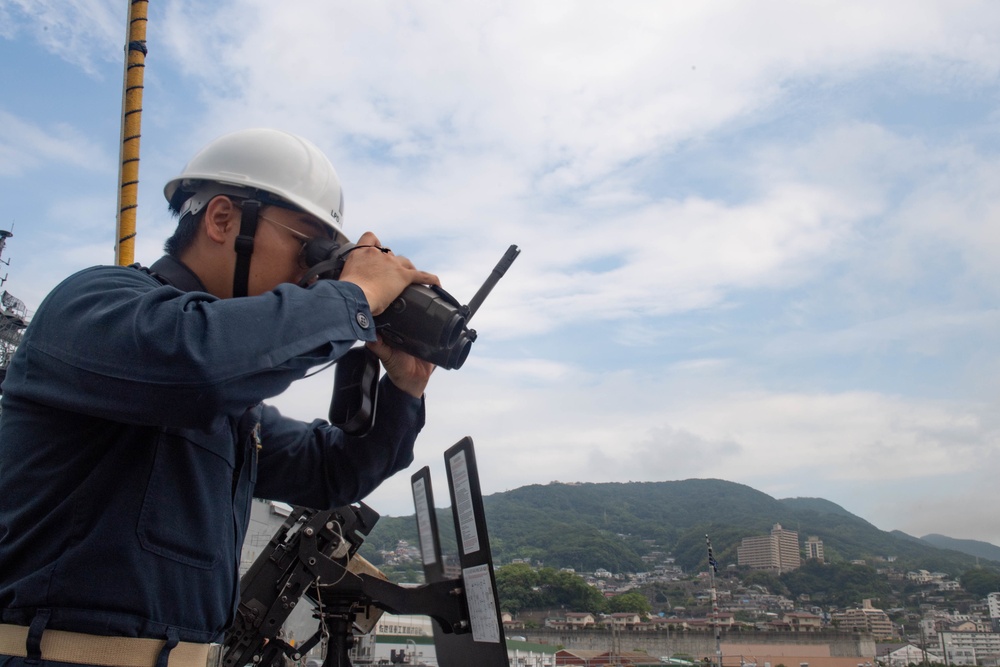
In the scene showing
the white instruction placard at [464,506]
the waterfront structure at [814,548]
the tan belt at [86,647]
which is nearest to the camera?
the tan belt at [86,647]

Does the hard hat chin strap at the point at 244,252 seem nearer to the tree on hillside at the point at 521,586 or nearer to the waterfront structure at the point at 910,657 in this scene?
the tree on hillside at the point at 521,586

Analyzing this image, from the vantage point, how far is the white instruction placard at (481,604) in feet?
15.6

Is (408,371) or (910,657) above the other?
(408,371)

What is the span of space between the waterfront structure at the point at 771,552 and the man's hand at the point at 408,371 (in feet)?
82.7

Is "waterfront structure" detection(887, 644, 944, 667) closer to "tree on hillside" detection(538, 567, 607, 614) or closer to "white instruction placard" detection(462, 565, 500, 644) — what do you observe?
"tree on hillside" detection(538, 567, 607, 614)

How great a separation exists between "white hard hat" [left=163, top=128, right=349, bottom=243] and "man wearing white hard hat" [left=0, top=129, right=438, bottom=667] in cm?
24

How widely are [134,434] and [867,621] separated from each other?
974 inches

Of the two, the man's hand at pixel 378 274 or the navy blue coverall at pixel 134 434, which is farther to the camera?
the man's hand at pixel 378 274

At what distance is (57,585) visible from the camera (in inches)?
48.8

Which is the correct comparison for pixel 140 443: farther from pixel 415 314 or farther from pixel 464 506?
pixel 464 506

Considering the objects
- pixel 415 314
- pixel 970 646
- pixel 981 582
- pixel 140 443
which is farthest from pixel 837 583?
pixel 140 443

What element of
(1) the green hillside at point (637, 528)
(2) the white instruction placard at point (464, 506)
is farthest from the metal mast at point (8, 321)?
(2) the white instruction placard at point (464, 506)

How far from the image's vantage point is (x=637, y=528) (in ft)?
97.8

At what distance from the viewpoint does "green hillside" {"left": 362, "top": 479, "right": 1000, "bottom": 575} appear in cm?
1411
